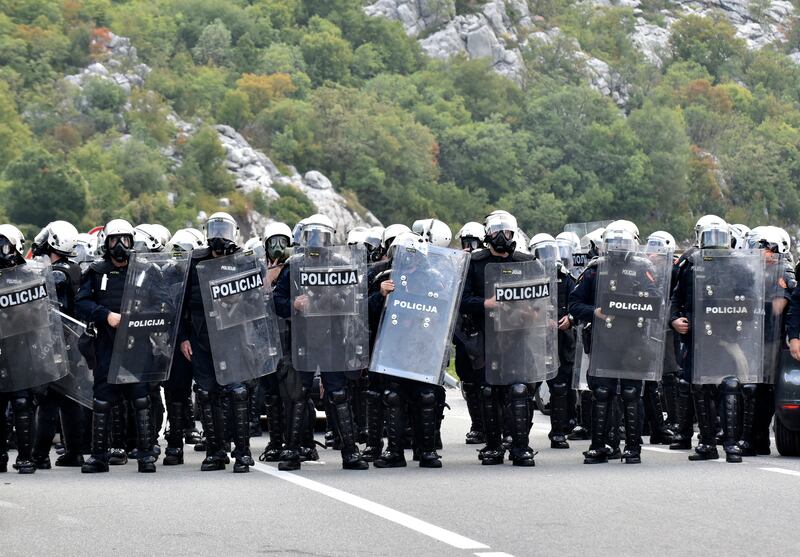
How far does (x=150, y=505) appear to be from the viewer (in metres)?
9.96

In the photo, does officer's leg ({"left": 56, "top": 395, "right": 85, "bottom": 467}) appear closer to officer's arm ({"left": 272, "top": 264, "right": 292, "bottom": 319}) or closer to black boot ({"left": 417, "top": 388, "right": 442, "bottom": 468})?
officer's arm ({"left": 272, "top": 264, "right": 292, "bottom": 319})

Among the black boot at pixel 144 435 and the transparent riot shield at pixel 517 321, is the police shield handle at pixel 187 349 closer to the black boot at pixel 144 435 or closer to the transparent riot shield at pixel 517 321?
the black boot at pixel 144 435

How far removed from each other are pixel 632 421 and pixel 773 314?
5.06 feet

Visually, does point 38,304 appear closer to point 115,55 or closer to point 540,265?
point 540,265

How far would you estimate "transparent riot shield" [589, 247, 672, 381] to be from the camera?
12844 mm

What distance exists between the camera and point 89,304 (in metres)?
12.7

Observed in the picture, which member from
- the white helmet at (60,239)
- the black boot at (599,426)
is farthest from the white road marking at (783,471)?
the white helmet at (60,239)

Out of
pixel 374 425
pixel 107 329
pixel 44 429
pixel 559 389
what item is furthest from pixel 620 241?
pixel 44 429

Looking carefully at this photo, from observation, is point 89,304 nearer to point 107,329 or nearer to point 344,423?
point 107,329

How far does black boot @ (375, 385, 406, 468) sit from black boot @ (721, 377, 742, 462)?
2483 millimetres

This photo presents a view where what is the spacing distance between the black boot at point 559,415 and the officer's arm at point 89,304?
4.61 metres

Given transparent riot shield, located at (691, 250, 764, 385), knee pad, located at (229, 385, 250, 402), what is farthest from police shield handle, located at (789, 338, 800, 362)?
knee pad, located at (229, 385, 250, 402)

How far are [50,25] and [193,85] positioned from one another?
16659mm

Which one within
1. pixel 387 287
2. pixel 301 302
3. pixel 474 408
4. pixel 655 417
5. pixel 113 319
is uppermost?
pixel 387 287
